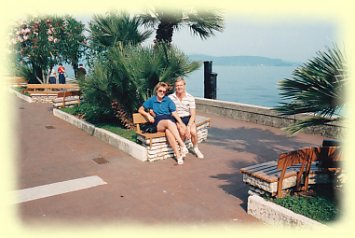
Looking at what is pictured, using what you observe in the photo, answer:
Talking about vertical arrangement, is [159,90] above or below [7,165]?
above

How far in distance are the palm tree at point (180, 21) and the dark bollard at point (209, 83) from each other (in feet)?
8.46

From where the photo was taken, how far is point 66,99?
1228 centimetres

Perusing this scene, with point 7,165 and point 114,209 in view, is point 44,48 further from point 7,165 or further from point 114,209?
point 114,209

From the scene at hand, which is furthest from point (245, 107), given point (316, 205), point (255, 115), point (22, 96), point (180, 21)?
point (22, 96)

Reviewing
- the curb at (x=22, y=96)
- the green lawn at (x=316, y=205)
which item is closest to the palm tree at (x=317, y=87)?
the green lawn at (x=316, y=205)

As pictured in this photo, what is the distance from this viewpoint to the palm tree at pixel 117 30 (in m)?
10.9

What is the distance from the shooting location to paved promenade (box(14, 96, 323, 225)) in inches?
165

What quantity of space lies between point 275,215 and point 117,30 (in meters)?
8.67

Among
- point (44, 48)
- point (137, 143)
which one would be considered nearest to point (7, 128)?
point (137, 143)

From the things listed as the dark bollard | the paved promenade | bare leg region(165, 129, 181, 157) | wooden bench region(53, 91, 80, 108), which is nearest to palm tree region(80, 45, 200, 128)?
the paved promenade

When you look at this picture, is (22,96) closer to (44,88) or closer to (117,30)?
(44,88)

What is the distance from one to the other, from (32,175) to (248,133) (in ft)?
17.7

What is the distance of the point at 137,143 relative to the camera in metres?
6.89

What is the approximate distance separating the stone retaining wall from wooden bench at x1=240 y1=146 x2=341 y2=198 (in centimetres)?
392
